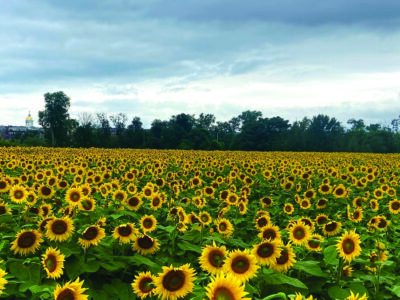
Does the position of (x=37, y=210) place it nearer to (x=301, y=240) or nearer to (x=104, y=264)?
(x=104, y=264)

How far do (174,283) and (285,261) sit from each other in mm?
863

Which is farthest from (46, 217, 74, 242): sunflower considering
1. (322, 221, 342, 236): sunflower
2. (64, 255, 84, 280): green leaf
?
(322, 221, 342, 236): sunflower

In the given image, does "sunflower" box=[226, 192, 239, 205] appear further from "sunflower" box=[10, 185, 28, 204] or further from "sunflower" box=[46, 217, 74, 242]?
"sunflower" box=[46, 217, 74, 242]

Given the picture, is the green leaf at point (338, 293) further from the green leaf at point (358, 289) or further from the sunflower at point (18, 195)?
the sunflower at point (18, 195)

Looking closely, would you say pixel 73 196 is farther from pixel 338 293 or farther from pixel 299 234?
pixel 338 293

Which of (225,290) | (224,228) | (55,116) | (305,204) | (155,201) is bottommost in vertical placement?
(305,204)

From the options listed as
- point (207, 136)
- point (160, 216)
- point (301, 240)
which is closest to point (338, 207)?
A: point (160, 216)

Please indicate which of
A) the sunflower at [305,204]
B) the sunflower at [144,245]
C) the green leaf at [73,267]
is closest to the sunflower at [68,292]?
the green leaf at [73,267]

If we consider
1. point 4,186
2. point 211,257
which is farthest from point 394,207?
point 4,186

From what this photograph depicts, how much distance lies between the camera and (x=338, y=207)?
286 inches

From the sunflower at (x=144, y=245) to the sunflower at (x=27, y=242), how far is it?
77cm

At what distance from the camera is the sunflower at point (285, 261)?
2555 mm

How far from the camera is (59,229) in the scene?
2986 mm

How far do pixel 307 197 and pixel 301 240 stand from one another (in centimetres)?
383
